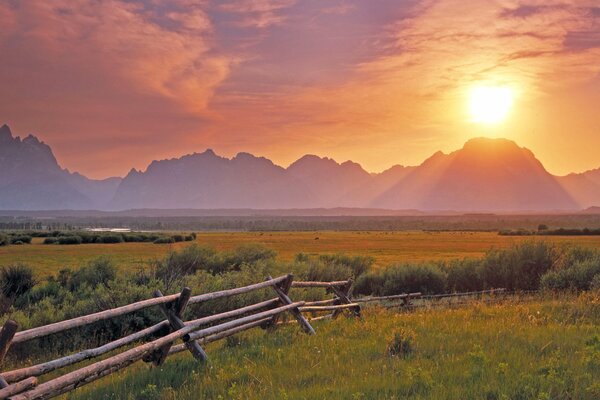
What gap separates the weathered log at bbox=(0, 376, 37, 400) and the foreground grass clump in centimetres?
137

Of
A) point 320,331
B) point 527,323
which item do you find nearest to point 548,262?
point 527,323

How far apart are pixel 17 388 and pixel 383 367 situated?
174 inches

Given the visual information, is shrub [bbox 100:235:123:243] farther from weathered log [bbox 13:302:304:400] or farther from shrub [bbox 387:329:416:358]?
shrub [bbox 387:329:416:358]

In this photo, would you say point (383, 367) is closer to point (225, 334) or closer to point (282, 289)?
point (225, 334)

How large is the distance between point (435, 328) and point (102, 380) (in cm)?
591

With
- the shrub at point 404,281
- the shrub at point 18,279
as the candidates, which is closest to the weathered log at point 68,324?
the shrub at point 18,279

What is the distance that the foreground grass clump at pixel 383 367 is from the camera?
6.31 meters

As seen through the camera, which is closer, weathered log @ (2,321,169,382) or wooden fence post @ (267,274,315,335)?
weathered log @ (2,321,169,382)

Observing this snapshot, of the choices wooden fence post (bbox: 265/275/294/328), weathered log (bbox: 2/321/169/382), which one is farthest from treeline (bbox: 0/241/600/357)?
weathered log (bbox: 2/321/169/382)

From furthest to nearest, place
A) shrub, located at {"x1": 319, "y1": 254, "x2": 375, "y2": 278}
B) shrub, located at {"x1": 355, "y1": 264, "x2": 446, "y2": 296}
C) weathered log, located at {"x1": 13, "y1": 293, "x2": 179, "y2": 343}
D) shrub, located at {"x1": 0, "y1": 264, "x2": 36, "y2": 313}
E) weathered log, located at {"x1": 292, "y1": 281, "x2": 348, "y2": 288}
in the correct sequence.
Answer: shrub, located at {"x1": 319, "y1": 254, "x2": 375, "y2": 278} < shrub, located at {"x1": 355, "y1": 264, "x2": 446, "y2": 296} < shrub, located at {"x1": 0, "y1": 264, "x2": 36, "y2": 313} < weathered log, located at {"x1": 292, "y1": 281, "x2": 348, "y2": 288} < weathered log, located at {"x1": 13, "y1": 293, "x2": 179, "y2": 343}

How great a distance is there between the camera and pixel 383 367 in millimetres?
7254

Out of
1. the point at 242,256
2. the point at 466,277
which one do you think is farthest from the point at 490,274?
the point at 242,256

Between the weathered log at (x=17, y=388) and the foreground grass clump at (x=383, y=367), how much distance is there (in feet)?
4.49

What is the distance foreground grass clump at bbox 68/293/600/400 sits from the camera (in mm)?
6309
